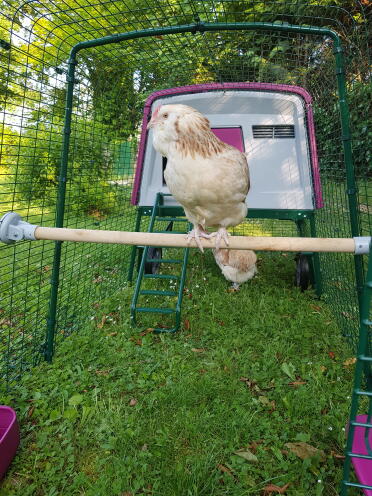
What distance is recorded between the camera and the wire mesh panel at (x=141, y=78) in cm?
212

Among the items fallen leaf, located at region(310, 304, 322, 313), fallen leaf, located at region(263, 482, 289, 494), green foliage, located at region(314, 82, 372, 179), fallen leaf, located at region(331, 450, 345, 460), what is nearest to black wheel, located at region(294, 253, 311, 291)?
fallen leaf, located at region(310, 304, 322, 313)

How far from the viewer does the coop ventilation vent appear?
12.1ft

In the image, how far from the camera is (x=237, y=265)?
3.69 meters

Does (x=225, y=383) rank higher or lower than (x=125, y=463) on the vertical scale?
higher

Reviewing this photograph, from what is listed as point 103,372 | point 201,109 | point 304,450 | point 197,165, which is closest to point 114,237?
point 197,165

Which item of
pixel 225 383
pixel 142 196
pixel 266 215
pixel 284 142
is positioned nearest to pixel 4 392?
pixel 225 383

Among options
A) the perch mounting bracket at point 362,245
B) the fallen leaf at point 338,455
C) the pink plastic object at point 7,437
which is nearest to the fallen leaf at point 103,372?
the pink plastic object at point 7,437

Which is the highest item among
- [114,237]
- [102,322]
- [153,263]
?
A: [153,263]

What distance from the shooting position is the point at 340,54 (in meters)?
2.14

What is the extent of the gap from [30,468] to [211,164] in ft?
6.68

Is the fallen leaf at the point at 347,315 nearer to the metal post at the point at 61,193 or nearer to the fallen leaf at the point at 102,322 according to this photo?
the fallen leaf at the point at 102,322

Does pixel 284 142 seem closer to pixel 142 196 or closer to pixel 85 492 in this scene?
pixel 142 196

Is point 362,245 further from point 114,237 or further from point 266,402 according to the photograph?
point 266,402

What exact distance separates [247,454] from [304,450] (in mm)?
329
